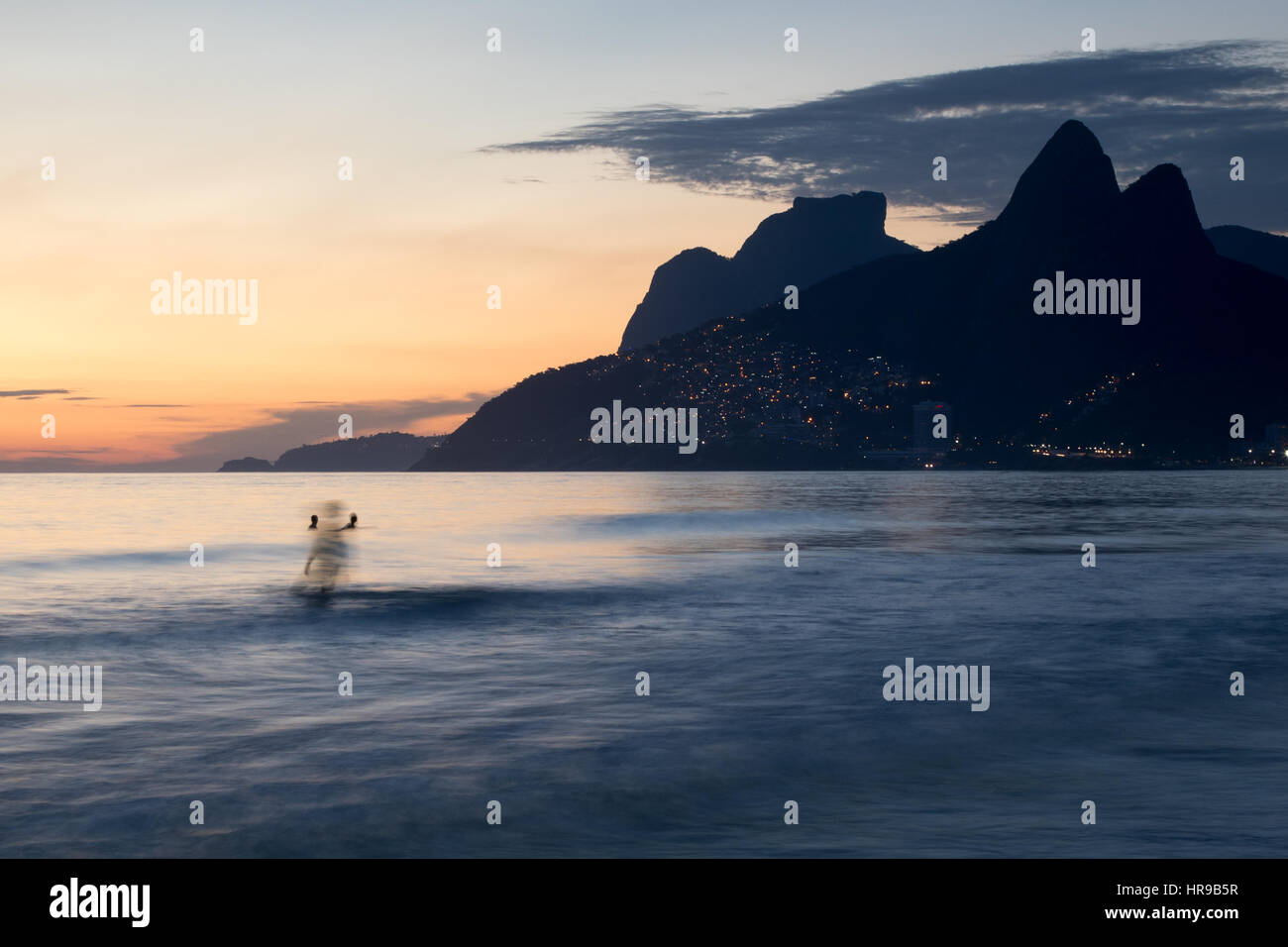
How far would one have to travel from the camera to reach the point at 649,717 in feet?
48.6

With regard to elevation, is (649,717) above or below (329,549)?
below

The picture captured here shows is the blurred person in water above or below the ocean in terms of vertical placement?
above

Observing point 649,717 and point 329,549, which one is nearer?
point 649,717

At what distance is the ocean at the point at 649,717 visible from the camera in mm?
9891

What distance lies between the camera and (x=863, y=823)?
33.2 ft

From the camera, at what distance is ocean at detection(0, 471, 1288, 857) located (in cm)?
989

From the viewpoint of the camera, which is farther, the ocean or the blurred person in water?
the blurred person in water

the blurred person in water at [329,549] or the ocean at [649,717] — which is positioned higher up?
the blurred person in water at [329,549]

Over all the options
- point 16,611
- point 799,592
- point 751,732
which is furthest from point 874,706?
point 16,611

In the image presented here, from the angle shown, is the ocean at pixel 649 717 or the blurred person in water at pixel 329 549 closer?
the ocean at pixel 649 717

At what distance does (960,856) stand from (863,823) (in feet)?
4.40

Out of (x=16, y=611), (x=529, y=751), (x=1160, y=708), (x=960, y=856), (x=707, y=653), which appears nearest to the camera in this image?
(x=960, y=856)
